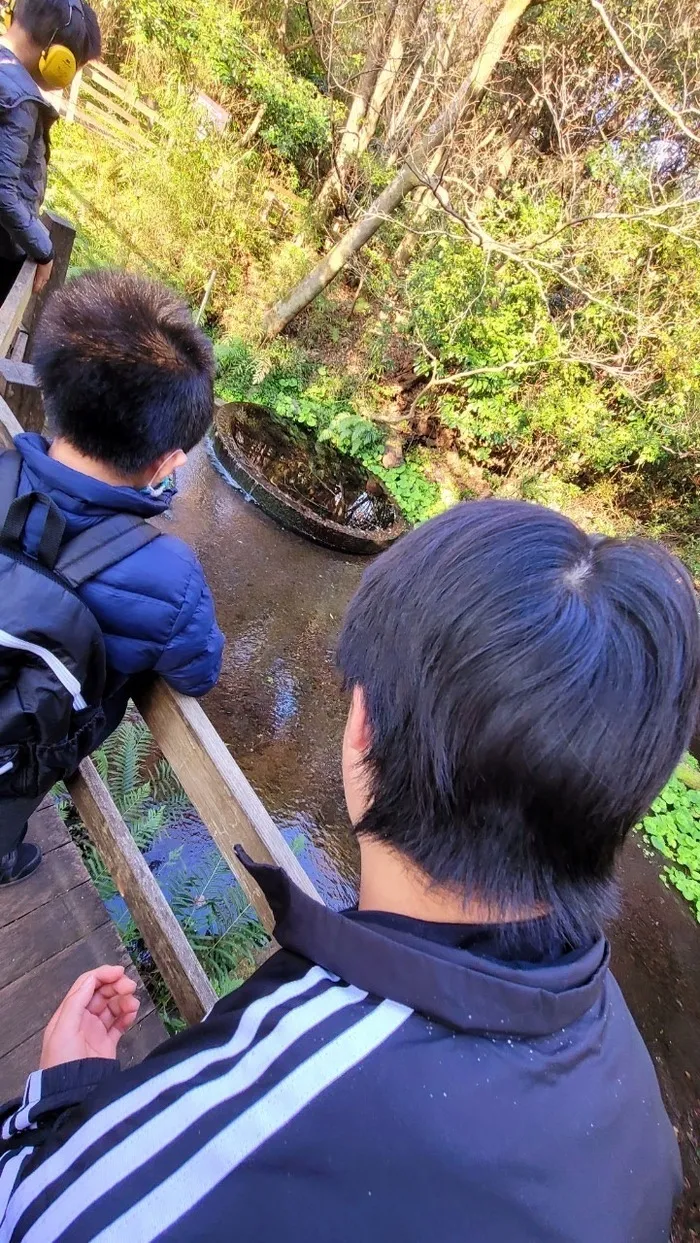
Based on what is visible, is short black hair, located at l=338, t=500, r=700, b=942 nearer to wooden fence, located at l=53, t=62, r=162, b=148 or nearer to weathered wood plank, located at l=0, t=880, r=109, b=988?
weathered wood plank, located at l=0, t=880, r=109, b=988

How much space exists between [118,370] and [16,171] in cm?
219

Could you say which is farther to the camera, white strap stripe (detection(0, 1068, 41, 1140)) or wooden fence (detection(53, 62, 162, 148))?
wooden fence (detection(53, 62, 162, 148))

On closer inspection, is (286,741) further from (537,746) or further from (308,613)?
(537,746)

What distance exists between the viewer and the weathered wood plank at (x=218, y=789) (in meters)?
1.18

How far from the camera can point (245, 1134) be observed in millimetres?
544

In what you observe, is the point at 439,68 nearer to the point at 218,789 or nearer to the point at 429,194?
the point at 429,194

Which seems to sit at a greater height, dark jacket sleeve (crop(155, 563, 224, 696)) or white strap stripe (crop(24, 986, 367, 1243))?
white strap stripe (crop(24, 986, 367, 1243))

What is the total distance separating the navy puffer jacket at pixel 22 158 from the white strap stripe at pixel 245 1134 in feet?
11.2

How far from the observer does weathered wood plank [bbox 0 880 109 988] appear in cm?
178

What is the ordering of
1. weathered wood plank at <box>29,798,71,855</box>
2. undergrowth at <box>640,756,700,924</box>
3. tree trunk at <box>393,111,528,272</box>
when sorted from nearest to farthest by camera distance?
1. weathered wood plank at <box>29,798,71,855</box>
2. undergrowth at <box>640,756,700,924</box>
3. tree trunk at <box>393,111,528,272</box>

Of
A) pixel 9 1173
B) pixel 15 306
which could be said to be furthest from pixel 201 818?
pixel 15 306

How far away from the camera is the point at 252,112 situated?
1012 cm

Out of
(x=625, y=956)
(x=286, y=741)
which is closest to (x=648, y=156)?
(x=286, y=741)

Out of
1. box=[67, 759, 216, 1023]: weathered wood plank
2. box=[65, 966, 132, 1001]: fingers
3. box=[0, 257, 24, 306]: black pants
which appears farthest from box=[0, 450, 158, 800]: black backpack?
box=[0, 257, 24, 306]: black pants
